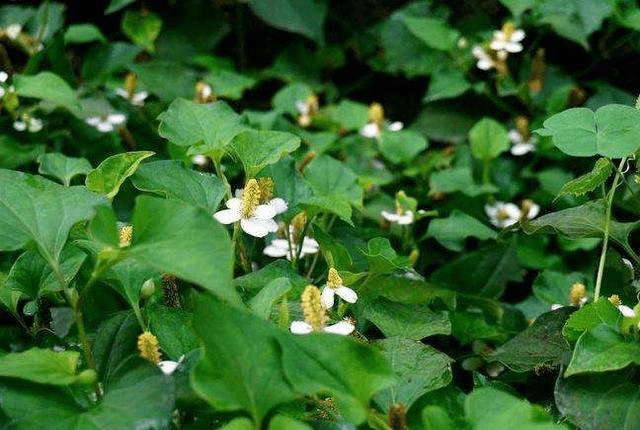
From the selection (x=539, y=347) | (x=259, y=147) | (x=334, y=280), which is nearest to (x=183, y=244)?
(x=334, y=280)

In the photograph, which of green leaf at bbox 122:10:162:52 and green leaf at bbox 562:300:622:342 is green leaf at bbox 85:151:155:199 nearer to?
green leaf at bbox 562:300:622:342

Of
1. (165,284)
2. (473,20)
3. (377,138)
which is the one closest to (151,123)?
(377,138)

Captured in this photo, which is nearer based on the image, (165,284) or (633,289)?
(165,284)

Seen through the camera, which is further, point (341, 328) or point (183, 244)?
point (341, 328)

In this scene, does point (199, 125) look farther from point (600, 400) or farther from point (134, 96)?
point (134, 96)

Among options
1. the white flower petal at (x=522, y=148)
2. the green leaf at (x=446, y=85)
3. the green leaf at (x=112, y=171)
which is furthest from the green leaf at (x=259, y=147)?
the green leaf at (x=446, y=85)

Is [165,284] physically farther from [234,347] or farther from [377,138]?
[377,138]

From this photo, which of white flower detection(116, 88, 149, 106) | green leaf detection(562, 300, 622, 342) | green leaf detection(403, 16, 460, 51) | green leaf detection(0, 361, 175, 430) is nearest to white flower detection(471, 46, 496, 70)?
green leaf detection(403, 16, 460, 51)
